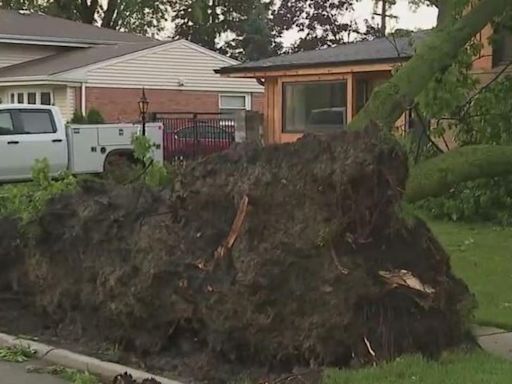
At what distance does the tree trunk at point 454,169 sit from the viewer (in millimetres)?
7992

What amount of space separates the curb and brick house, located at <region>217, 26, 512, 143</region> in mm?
14644

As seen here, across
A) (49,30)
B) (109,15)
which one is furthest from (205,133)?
(109,15)

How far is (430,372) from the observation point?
6164 millimetres

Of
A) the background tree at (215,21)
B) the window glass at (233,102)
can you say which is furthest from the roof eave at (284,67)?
the background tree at (215,21)

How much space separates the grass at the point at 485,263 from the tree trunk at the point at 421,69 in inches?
76.0

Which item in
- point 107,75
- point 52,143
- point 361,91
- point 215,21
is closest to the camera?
point 52,143

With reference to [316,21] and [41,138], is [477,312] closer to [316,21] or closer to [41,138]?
[41,138]

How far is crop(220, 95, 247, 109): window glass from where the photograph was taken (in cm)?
3803

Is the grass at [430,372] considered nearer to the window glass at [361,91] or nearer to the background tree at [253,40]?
the window glass at [361,91]

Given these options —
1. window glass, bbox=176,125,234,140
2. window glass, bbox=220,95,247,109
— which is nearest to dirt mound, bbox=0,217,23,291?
window glass, bbox=176,125,234,140

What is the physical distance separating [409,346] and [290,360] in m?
0.83

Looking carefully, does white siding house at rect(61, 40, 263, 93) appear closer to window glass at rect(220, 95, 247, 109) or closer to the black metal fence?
window glass at rect(220, 95, 247, 109)

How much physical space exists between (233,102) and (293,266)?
31702 mm

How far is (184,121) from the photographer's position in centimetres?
3144
